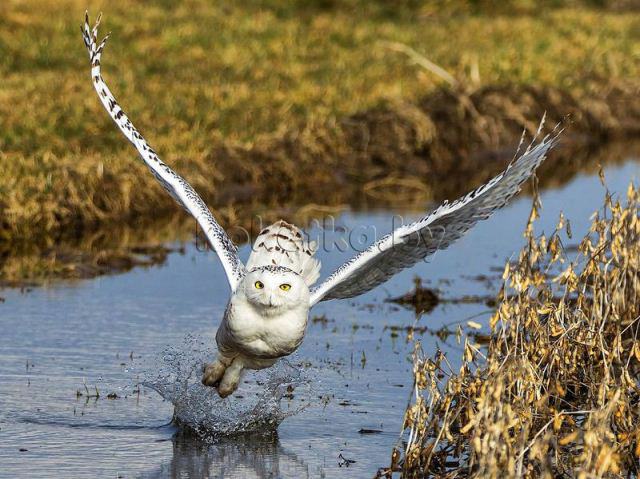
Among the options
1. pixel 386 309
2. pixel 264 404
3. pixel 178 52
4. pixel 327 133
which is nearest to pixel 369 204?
pixel 327 133

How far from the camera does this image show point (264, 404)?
8.53m

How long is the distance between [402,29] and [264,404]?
16253 millimetres

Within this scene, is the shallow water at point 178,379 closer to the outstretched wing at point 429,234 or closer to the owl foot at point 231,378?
the owl foot at point 231,378

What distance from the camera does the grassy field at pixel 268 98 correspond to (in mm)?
13789

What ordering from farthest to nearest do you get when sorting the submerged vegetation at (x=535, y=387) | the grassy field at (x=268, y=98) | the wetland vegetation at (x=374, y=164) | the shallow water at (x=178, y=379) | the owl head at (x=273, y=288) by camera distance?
the grassy field at (x=268, y=98) < the shallow water at (x=178, y=379) < the owl head at (x=273, y=288) < the wetland vegetation at (x=374, y=164) < the submerged vegetation at (x=535, y=387)

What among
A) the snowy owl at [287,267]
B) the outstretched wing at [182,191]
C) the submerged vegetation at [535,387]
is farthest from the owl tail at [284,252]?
the submerged vegetation at [535,387]

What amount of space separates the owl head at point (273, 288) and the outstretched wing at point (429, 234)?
0.41m

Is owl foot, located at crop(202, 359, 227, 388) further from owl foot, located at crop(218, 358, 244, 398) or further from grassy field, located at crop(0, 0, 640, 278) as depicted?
grassy field, located at crop(0, 0, 640, 278)

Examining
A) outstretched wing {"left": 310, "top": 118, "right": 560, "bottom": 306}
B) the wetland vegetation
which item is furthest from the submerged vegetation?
outstretched wing {"left": 310, "top": 118, "right": 560, "bottom": 306}

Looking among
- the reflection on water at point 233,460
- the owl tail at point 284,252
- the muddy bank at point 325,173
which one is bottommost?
the reflection on water at point 233,460

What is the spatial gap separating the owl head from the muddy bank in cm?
470

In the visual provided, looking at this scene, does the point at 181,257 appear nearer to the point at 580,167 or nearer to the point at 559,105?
the point at 580,167

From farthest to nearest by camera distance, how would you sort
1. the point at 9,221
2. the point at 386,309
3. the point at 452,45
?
the point at 452,45, the point at 9,221, the point at 386,309

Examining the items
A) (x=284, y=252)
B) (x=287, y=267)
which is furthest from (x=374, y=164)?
(x=287, y=267)
